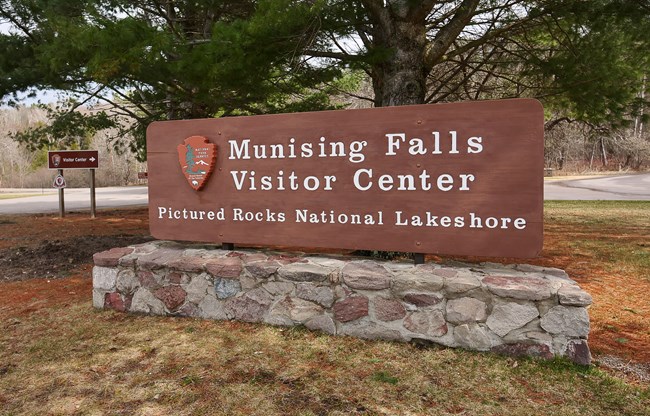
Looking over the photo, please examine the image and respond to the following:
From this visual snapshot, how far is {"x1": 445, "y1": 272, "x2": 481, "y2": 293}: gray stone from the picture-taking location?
314cm

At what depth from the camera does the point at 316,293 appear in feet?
11.7

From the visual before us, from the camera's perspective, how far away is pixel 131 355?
324cm

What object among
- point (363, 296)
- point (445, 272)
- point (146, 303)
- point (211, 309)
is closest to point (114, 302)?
point (146, 303)

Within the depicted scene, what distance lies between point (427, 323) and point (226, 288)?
1744 mm

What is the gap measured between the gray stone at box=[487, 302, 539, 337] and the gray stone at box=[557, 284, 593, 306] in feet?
0.62

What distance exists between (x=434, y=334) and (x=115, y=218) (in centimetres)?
1104

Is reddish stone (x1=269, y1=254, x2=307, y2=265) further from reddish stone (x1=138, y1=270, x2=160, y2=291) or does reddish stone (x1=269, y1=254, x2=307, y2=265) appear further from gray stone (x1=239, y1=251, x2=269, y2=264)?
reddish stone (x1=138, y1=270, x2=160, y2=291)

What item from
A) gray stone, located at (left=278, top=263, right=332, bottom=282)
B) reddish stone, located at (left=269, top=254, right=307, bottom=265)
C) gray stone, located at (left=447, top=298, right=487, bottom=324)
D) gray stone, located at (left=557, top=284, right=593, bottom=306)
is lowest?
gray stone, located at (left=447, top=298, right=487, bottom=324)

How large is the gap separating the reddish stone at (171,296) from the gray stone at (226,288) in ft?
1.13

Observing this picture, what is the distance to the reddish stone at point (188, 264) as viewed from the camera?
390cm

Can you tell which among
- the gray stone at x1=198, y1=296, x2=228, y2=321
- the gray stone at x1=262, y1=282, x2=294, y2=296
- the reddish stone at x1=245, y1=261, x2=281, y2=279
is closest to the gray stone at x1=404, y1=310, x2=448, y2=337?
the gray stone at x1=262, y1=282, x2=294, y2=296

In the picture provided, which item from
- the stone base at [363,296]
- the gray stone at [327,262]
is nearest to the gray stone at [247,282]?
the stone base at [363,296]

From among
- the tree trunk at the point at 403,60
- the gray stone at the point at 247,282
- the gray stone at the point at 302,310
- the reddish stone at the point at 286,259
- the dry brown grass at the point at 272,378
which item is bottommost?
the dry brown grass at the point at 272,378

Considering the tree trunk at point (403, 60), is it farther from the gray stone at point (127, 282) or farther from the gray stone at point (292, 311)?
the gray stone at point (127, 282)
